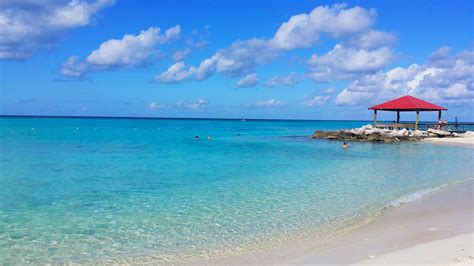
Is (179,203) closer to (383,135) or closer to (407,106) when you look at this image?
(383,135)

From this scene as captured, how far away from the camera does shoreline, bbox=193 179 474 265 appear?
6766 millimetres

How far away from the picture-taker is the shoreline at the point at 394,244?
6766 millimetres

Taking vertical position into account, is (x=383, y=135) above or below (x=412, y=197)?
above

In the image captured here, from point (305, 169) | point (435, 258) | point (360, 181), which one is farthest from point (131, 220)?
point (305, 169)

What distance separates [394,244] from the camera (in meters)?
7.64

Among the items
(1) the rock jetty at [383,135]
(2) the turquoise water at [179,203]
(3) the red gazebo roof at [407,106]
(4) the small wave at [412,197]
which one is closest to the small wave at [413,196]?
(4) the small wave at [412,197]

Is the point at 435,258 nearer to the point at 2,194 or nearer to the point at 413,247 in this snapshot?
the point at 413,247

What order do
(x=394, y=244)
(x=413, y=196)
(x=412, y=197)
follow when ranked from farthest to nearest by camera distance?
(x=413, y=196)
(x=412, y=197)
(x=394, y=244)

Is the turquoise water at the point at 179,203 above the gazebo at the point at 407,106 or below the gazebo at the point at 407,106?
below

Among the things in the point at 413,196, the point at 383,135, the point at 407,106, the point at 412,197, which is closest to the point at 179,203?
the point at 412,197

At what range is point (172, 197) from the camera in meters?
12.2

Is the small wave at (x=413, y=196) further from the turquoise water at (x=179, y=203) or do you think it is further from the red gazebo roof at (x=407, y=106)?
the red gazebo roof at (x=407, y=106)

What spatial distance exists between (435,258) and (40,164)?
17.8 meters

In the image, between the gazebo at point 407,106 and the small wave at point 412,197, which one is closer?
the small wave at point 412,197
